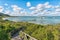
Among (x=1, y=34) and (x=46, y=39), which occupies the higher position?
(x=1, y=34)

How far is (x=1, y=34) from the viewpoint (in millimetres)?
5887

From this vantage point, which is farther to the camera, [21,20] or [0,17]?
[21,20]

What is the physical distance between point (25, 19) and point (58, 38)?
11.8 meters

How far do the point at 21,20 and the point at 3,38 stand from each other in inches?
548

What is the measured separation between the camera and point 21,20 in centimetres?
1972

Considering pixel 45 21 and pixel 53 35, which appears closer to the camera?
pixel 53 35

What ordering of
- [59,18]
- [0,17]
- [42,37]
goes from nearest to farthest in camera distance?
[42,37] < [59,18] < [0,17]

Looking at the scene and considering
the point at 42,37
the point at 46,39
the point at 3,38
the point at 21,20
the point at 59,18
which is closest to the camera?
the point at 3,38

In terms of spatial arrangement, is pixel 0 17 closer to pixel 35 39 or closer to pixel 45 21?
pixel 45 21

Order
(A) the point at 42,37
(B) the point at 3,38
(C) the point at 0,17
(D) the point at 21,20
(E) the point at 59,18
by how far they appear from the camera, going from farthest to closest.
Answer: (D) the point at 21,20, (C) the point at 0,17, (E) the point at 59,18, (A) the point at 42,37, (B) the point at 3,38

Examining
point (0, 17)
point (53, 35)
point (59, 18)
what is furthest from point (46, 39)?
point (0, 17)

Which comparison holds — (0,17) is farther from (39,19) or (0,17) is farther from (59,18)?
(59,18)

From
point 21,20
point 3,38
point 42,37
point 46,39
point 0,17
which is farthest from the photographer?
point 21,20

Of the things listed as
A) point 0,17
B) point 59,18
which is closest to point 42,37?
point 59,18
